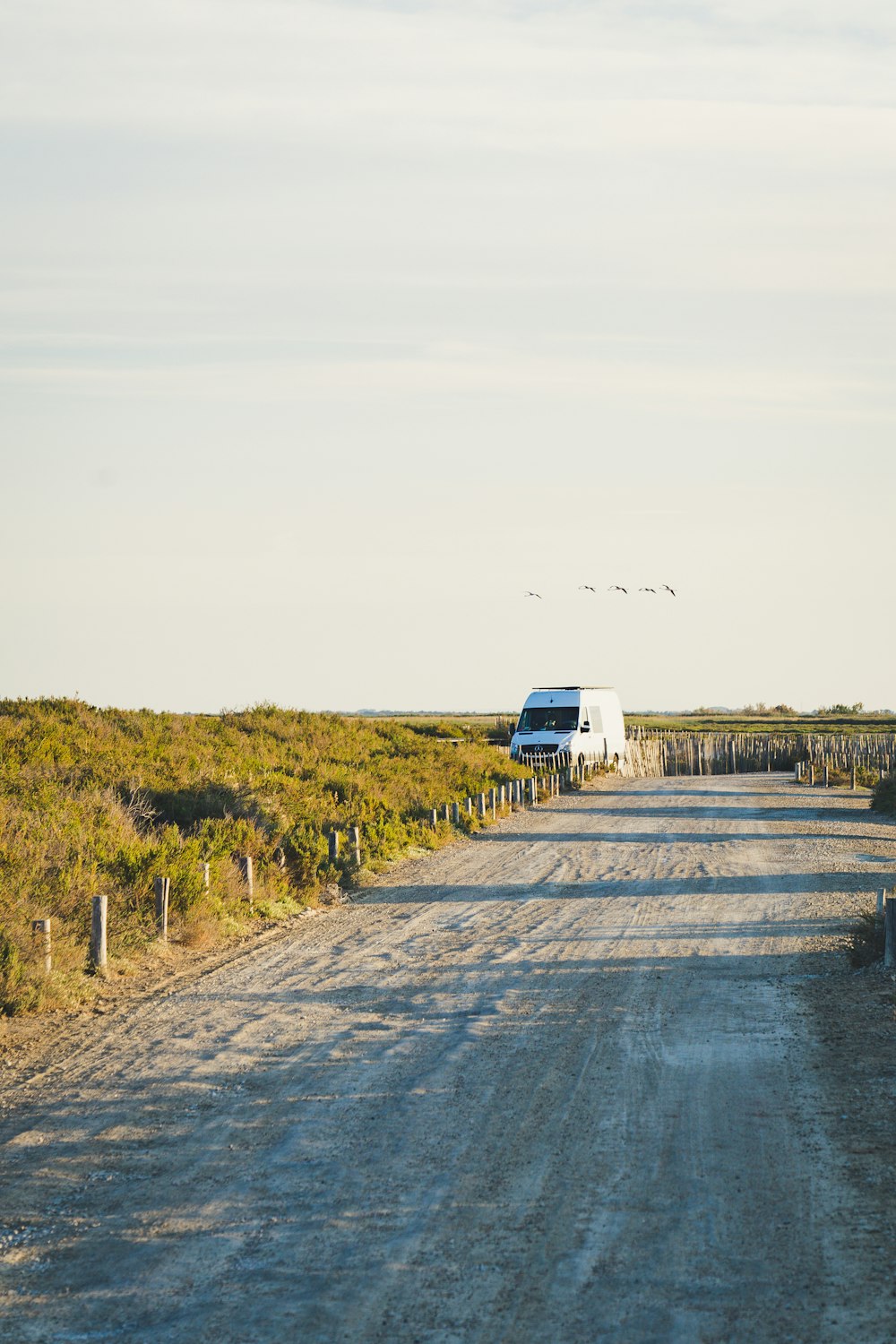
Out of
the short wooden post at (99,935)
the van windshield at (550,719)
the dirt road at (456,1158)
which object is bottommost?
the dirt road at (456,1158)

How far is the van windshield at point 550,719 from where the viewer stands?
4478cm

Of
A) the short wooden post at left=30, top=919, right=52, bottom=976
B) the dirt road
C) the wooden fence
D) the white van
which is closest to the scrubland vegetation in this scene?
the short wooden post at left=30, top=919, right=52, bottom=976

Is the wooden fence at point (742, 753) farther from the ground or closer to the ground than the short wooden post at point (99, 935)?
farther from the ground

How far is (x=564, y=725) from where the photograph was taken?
1764 inches

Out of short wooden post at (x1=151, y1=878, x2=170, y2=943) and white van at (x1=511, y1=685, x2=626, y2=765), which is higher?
white van at (x1=511, y1=685, x2=626, y2=765)

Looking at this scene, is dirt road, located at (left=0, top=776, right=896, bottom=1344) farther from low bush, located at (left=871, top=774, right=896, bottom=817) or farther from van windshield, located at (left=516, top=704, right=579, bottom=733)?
van windshield, located at (left=516, top=704, right=579, bottom=733)

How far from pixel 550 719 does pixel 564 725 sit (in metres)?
0.78

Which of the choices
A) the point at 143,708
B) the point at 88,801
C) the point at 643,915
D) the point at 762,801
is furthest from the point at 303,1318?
the point at 762,801

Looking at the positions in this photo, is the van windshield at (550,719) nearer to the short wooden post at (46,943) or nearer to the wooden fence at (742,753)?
the wooden fence at (742,753)

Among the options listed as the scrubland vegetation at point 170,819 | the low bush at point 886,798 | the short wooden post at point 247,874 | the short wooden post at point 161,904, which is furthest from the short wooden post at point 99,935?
the low bush at point 886,798

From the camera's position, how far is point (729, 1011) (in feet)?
34.7

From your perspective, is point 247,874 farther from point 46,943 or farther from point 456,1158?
point 456,1158

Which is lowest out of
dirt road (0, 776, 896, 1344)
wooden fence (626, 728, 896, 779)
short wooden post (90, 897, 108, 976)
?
dirt road (0, 776, 896, 1344)

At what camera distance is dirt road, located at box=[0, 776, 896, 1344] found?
206 inches
